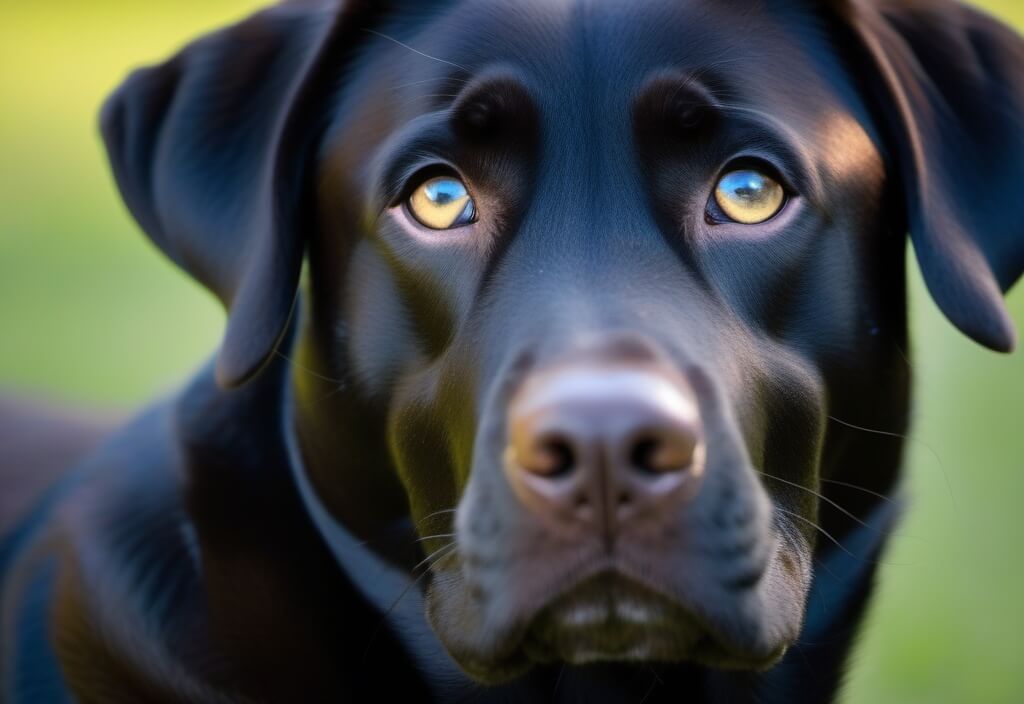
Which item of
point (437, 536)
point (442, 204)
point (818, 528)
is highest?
point (442, 204)

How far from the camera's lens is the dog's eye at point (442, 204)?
7.18 ft

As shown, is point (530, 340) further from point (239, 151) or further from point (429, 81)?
point (239, 151)

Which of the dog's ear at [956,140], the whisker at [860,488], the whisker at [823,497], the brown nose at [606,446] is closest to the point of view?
the brown nose at [606,446]

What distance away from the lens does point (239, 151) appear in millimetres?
2439

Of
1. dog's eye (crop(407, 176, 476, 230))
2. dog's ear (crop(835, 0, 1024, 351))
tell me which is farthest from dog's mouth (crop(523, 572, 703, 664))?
dog's ear (crop(835, 0, 1024, 351))

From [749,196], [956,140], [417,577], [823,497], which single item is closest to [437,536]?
[417,577]

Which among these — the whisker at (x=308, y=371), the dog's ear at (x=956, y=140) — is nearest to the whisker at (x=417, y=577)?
the whisker at (x=308, y=371)

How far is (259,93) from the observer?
8.06 ft

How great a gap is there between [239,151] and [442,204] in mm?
490

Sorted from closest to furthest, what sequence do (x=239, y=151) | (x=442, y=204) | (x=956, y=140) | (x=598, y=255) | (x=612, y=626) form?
(x=612, y=626)
(x=598, y=255)
(x=442, y=204)
(x=956, y=140)
(x=239, y=151)

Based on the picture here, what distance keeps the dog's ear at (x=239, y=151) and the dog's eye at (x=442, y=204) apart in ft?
0.91

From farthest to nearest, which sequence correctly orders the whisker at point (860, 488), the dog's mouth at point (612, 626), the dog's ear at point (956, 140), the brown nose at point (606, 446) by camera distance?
1. the whisker at point (860, 488)
2. the dog's ear at point (956, 140)
3. the dog's mouth at point (612, 626)
4. the brown nose at point (606, 446)

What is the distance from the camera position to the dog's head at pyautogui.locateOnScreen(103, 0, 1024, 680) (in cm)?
180

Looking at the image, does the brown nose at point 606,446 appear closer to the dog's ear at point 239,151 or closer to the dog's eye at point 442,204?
the dog's eye at point 442,204
